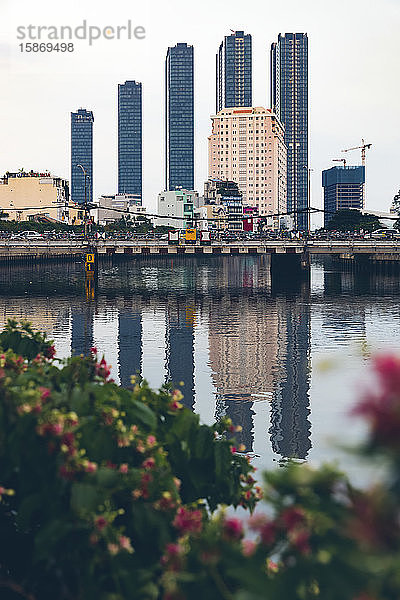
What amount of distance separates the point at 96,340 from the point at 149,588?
41359 mm

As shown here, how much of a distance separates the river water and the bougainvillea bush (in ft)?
0.90

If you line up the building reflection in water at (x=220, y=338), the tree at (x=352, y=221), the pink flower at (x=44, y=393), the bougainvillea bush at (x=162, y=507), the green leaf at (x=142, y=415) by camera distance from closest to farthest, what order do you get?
the bougainvillea bush at (x=162, y=507)
the pink flower at (x=44, y=393)
the green leaf at (x=142, y=415)
the building reflection in water at (x=220, y=338)
the tree at (x=352, y=221)

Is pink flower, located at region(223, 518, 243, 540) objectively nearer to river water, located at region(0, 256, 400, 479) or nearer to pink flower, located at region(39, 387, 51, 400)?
river water, located at region(0, 256, 400, 479)

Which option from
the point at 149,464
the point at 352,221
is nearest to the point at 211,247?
the point at 352,221

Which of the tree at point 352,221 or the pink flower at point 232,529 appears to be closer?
the pink flower at point 232,529

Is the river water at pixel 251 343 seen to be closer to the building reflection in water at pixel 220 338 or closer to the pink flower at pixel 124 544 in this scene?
the building reflection in water at pixel 220 338

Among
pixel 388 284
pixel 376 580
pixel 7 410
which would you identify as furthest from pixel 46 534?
pixel 388 284

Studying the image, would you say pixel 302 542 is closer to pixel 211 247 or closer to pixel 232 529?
pixel 232 529

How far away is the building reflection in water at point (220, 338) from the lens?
93.4 feet

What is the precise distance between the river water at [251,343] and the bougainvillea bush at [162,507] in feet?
0.90

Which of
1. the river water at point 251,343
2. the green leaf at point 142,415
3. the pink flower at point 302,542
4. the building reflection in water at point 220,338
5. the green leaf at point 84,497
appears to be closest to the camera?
the pink flower at point 302,542

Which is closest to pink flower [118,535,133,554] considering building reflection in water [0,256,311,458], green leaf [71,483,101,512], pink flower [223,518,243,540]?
green leaf [71,483,101,512]

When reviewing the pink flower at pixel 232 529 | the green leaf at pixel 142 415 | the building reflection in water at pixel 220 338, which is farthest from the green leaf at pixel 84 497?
the building reflection in water at pixel 220 338

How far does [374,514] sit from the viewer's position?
152 inches
